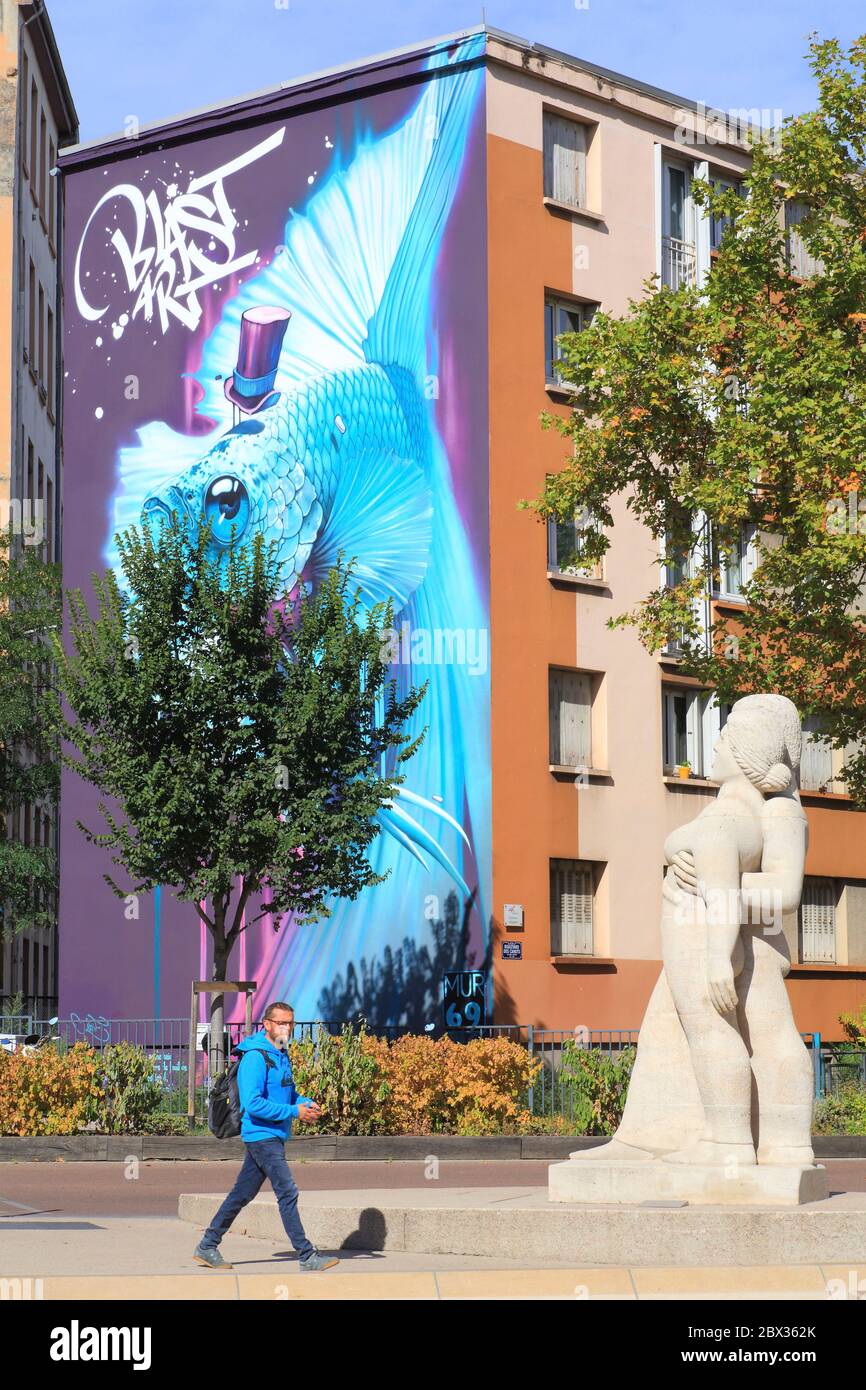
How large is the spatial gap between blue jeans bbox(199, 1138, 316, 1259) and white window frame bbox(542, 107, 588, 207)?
26103 mm

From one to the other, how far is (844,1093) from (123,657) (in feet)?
36.5

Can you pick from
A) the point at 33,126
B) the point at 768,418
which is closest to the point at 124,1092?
the point at 768,418

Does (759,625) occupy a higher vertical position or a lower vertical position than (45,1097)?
higher

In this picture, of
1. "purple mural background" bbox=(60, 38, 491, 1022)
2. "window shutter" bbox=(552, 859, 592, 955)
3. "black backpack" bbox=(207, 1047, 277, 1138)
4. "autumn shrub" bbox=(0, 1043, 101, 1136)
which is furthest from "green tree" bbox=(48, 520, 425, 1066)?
"black backpack" bbox=(207, 1047, 277, 1138)

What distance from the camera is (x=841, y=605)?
24.8 m

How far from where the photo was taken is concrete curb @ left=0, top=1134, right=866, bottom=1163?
21.3 meters

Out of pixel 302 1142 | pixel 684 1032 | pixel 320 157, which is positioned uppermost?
pixel 320 157

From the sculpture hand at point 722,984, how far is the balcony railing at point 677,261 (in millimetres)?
26561

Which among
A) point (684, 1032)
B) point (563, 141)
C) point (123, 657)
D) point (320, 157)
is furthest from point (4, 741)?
point (684, 1032)

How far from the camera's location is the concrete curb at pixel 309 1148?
21.3m

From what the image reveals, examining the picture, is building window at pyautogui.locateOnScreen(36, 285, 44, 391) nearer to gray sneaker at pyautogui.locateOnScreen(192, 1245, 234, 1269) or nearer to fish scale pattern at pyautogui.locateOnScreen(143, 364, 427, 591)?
fish scale pattern at pyautogui.locateOnScreen(143, 364, 427, 591)

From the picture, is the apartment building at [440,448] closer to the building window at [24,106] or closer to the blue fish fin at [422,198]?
the blue fish fin at [422,198]

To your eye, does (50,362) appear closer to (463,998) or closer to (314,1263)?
(463,998)
